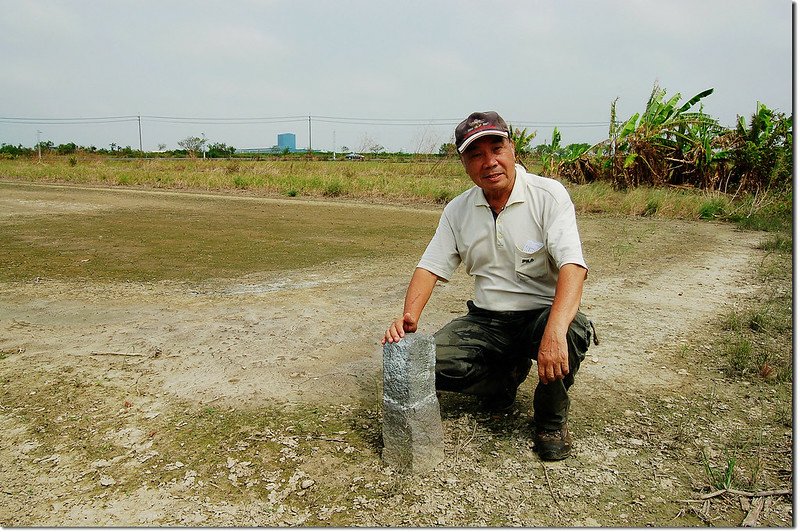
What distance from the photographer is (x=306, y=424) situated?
2971 millimetres

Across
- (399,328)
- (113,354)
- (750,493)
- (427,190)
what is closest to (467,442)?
(399,328)

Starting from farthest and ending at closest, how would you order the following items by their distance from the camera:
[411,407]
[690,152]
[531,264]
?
[690,152] → [531,264] → [411,407]

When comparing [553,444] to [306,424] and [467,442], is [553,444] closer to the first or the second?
[467,442]

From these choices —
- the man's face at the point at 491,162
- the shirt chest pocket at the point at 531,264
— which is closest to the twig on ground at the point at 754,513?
the shirt chest pocket at the point at 531,264

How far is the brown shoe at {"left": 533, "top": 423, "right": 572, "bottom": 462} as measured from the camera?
265 centimetres

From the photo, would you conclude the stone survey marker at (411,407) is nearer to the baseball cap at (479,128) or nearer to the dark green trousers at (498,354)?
the dark green trousers at (498,354)

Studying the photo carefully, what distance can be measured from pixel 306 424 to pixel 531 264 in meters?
1.27

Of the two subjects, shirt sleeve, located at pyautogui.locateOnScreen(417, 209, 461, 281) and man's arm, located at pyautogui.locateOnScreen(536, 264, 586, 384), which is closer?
man's arm, located at pyautogui.locateOnScreen(536, 264, 586, 384)

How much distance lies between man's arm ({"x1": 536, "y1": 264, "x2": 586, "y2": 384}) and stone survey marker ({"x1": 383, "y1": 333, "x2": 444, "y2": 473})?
17.8 inches

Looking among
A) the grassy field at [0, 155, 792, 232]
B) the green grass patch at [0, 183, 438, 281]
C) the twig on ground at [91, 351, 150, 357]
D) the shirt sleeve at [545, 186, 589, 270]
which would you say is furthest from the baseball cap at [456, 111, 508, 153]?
the grassy field at [0, 155, 792, 232]

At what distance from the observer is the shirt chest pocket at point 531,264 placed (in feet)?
8.96

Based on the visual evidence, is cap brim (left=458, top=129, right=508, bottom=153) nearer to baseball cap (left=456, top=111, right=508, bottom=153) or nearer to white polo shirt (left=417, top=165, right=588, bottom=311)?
baseball cap (left=456, top=111, right=508, bottom=153)

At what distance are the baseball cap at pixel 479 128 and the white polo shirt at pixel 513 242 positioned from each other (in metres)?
0.25

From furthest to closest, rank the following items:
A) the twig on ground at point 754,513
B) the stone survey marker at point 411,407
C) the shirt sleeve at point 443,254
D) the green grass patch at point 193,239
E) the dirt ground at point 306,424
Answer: the green grass patch at point 193,239, the shirt sleeve at point 443,254, the stone survey marker at point 411,407, the dirt ground at point 306,424, the twig on ground at point 754,513
